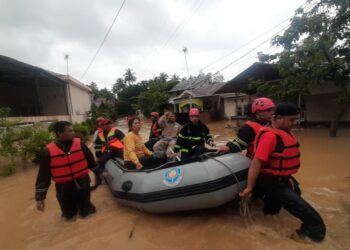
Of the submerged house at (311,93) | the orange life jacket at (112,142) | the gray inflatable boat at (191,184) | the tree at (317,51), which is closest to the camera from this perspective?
the gray inflatable boat at (191,184)

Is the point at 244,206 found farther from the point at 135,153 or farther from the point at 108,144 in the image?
the point at 108,144

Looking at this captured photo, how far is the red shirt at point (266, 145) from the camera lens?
2271 millimetres

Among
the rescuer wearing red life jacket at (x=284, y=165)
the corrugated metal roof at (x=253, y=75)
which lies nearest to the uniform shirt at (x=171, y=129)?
the rescuer wearing red life jacket at (x=284, y=165)

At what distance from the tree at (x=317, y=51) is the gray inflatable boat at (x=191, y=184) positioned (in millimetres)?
7154

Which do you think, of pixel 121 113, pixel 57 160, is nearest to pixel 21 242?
pixel 57 160

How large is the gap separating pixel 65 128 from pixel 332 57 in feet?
30.1

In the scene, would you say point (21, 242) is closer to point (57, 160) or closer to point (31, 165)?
point (57, 160)

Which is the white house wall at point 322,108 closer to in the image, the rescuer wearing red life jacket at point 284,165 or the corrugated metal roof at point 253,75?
the corrugated metal roof at point 253,75

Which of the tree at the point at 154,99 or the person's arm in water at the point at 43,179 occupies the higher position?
the tree at the point at 154,99

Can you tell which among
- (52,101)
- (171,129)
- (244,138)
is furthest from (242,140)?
(52,101)

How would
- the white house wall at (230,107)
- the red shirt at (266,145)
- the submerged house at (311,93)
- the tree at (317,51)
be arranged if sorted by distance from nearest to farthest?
the red shirt at (266,145) < the tree at (317,51) < the submerged house at (311,93) < the white house wall at (230,107)

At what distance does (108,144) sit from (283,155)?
3.31 m

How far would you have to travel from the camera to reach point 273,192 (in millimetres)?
2457

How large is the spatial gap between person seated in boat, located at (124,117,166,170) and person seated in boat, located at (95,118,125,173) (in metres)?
0.75
